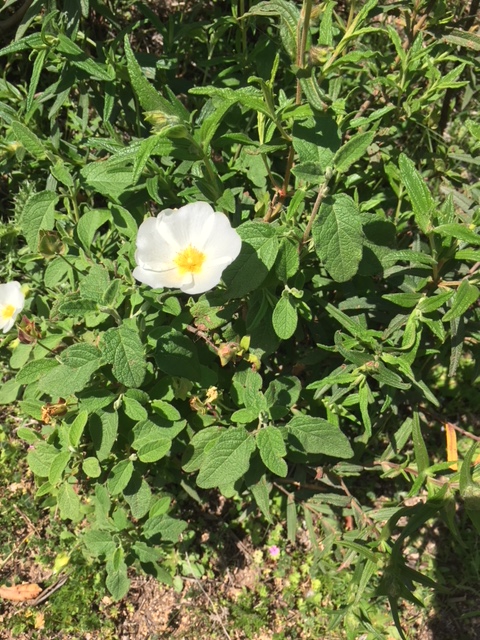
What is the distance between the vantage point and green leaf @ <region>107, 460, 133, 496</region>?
5.87 feet

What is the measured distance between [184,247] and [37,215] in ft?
1.93

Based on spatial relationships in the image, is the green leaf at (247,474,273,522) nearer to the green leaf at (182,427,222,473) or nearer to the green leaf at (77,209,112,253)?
the green leaf at (182,427,222,473)

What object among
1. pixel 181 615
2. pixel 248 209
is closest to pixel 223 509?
pixel 181 615

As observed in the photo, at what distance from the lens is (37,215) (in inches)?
71.9

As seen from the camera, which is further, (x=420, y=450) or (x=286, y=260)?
(x=420, y=450)

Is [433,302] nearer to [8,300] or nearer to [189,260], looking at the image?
[189,260]

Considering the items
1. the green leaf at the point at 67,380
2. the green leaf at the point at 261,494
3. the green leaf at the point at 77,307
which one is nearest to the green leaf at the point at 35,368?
the green leaf at the point at 67,380

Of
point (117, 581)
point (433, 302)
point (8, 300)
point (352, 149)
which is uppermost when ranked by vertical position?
point (352, 149)

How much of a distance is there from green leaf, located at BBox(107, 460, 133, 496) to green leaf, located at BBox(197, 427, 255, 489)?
288 mm

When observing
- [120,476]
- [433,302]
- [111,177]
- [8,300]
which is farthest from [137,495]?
[433,302]

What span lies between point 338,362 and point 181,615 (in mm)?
1403

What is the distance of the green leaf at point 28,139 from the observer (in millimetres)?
1747

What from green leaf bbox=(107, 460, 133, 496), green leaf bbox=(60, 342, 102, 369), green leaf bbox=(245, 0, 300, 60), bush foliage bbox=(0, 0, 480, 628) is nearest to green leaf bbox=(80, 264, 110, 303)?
bush foliage bbox=(0, 0, 480, 628)

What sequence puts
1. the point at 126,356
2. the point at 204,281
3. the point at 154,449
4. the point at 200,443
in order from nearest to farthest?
the point at 204,281, the point at 126,356, the point at 154,449, the point at 200,443
